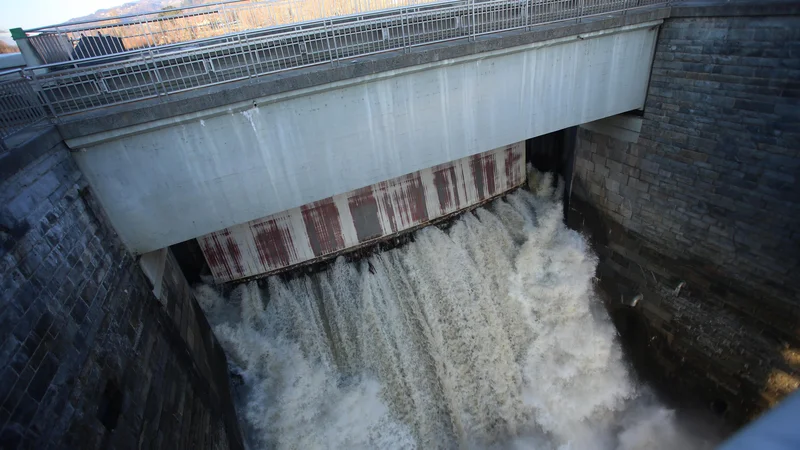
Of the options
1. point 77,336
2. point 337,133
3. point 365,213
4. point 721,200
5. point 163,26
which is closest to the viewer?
point 77,336

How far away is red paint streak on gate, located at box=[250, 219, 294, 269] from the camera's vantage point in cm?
888

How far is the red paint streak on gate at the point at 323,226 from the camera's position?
910 centimetres

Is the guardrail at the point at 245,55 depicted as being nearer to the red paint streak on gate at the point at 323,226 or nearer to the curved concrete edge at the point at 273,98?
the curved concrete edge at the point at 273,98

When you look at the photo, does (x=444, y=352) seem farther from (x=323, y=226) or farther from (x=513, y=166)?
(x=513, y=166)

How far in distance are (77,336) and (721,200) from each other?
10.1 metres

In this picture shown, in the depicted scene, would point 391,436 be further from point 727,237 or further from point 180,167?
point 727,237

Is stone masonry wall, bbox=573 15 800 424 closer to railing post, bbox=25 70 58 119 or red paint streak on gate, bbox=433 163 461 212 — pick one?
red paint streak on gate, bbox=433 163 461 212

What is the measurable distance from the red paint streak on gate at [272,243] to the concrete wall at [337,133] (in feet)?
9.11

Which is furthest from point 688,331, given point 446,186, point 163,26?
point 163,26

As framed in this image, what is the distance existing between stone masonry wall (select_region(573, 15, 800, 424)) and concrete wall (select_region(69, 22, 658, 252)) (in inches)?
49.6

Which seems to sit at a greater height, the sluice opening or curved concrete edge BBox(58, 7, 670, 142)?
curved concrete edge BBox(58, 7, 670, 142)

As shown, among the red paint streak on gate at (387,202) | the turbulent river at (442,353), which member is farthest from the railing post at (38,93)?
the red paint streak on gate at (387,202)

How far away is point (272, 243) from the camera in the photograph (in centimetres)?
905

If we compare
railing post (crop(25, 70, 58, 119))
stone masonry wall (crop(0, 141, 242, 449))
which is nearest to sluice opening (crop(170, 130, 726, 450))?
stone masonry wall (crop(0, 141, 242, 449))
